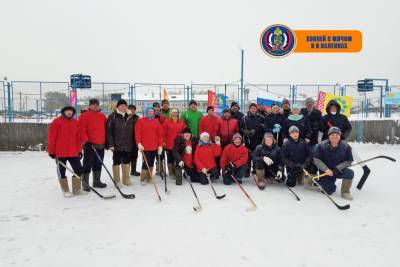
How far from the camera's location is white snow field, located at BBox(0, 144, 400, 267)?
10.0 feet

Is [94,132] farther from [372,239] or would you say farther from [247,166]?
[372,239]

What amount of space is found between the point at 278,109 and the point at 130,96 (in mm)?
9369

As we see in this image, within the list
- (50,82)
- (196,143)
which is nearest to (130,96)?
(50,82)

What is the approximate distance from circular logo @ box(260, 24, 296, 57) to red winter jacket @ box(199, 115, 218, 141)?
7817 millimetres

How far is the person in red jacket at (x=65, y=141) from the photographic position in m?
5.02

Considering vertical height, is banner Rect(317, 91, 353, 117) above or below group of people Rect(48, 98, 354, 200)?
above

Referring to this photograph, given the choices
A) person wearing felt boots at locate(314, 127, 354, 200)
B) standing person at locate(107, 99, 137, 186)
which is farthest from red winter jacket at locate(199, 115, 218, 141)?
person wearing felt boots at locate(314, 127, 354, 200)

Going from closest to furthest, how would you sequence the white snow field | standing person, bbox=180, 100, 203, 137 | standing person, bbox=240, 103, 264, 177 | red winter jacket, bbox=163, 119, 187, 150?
1. the white snow field
2. red winter jacket, bbox=163, 119, 187, 150
3. standing person, bbox=240, 103, 264, 177
4. standing person, bbox=180, 100, 203, 137

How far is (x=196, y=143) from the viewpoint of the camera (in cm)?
641

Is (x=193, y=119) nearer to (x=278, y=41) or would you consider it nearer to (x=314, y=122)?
(x=314, y=122)

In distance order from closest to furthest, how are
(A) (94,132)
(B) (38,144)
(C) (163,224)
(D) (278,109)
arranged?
1. (C) (163,224)
2. (A) (94,132)
3. (D) (278,109)
4. (B) (38,144)

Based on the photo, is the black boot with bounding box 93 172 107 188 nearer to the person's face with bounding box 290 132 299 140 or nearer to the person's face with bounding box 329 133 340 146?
the person's face with bounding box 290 132 299 140

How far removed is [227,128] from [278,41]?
8.41m

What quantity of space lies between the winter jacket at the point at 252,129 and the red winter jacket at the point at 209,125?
61 centimetres
